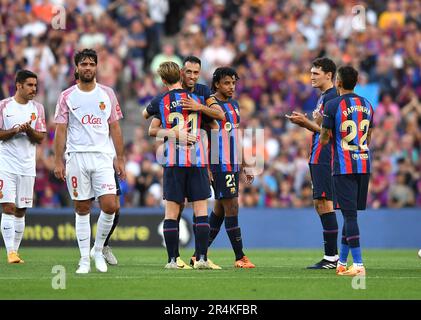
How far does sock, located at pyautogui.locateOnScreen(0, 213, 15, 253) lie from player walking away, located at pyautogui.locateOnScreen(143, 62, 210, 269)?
9.58 feet

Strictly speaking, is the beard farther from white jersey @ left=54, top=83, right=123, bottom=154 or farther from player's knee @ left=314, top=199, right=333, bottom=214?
player's knee @ left=314, top=199, right=333, bottom=214

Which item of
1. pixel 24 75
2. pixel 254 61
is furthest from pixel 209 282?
pixel 254 61

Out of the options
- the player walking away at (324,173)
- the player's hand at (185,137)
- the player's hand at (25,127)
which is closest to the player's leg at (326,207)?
the player walking away at (324,173)

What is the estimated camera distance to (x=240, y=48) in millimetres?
25344

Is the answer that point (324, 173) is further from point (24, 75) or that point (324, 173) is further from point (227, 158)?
point (24, 75)

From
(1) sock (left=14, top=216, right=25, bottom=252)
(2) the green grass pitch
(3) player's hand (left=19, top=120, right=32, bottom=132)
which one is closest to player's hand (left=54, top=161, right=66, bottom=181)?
(2) the green grass pitch

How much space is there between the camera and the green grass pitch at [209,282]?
33.4 ft

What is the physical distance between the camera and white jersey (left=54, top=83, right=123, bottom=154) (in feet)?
39.7

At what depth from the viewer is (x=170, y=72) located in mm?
12656

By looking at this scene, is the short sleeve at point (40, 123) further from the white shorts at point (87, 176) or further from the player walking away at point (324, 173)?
the player walking away at point (324, 173)

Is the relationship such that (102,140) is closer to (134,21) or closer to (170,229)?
(170,229)
